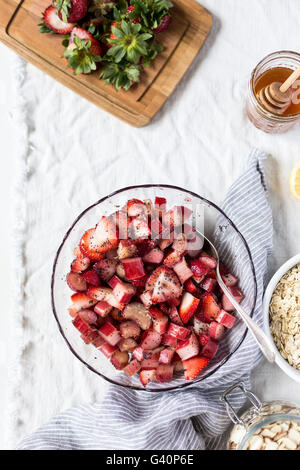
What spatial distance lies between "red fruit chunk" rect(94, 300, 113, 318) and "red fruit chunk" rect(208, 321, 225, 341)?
9.5 inches

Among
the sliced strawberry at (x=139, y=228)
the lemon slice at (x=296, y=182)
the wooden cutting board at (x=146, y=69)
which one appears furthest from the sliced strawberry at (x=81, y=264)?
the lemon slice at (x=296, y=182)

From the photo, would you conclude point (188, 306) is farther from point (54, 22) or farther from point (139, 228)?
point (54, 22)

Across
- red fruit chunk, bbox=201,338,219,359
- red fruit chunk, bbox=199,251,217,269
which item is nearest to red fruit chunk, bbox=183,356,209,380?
red fruit chunk, bbox=201,338,219,359

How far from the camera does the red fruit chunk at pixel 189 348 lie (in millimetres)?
1124

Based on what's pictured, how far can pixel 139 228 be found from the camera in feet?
3.75

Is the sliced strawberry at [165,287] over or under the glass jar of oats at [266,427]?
over

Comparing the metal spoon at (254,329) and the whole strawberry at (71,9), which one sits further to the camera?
the whole strawberry at (71,9)

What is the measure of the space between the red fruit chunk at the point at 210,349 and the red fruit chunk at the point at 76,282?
1.05 ft

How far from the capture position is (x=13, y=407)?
1.35 meters

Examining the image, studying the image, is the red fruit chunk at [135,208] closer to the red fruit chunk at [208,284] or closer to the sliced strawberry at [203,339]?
the red fruit chunk at [208,284]

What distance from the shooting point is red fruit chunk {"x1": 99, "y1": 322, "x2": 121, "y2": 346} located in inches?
44.8

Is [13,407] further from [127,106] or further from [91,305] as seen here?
[127,106]

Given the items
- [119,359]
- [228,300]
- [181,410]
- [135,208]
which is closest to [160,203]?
[135,208]

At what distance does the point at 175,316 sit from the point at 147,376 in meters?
0.16
